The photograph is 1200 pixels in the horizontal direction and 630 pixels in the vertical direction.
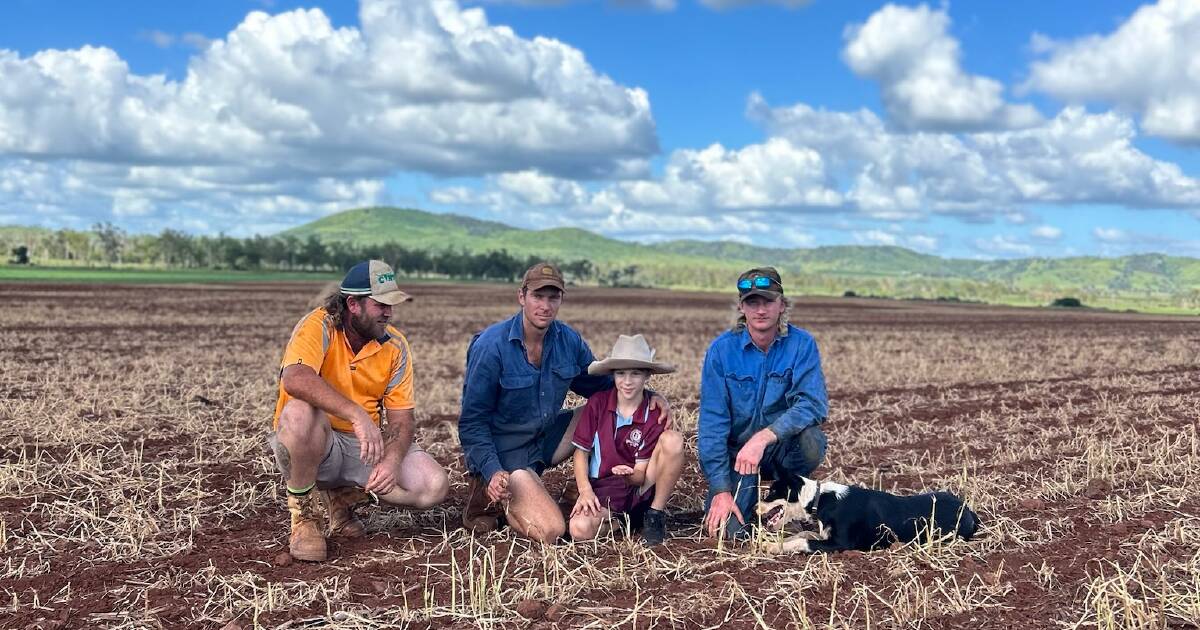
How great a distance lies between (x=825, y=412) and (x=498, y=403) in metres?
2.27

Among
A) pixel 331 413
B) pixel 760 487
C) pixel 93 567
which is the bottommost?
pixel 93 567

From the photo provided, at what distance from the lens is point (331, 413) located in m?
5.79

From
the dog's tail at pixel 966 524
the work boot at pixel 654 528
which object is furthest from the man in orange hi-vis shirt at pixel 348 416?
the dog's tail at pixel 966 524

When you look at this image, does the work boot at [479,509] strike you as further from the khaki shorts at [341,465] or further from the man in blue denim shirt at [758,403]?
the man in blue denim shirt at [758,403]

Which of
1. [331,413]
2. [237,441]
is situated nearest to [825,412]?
[331,413]

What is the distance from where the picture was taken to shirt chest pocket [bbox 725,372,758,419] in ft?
20.5

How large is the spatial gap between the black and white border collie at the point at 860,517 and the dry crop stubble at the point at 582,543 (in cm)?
13

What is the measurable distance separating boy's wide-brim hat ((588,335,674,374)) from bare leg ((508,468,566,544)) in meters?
0.89

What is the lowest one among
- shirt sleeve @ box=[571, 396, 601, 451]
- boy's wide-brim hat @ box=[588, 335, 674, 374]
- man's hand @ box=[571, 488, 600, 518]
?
man's hand @ box=[571, 488, 600, 518]

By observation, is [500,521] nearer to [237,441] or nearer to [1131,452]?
[237,441]

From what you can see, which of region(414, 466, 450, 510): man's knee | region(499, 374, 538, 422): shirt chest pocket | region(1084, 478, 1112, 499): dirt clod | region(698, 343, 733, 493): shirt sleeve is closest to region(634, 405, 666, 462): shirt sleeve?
region(698, 343, 733, 493): shirt sleeve

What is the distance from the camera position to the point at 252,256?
454 ft

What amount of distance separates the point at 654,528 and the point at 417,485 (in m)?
1.63

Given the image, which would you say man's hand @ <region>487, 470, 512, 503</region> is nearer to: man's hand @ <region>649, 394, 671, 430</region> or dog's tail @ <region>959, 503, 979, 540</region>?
man's hand @ <region>649, 394, 671, 430</region>
